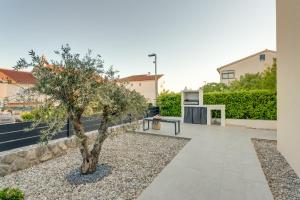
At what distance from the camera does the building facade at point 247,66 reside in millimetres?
22844

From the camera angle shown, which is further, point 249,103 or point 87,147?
point 249,103

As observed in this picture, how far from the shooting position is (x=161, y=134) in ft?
28.5

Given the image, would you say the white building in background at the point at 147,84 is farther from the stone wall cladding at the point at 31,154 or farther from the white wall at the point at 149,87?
the stone wall cladding at the point at 31,154

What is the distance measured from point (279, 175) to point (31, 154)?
660 centimetres

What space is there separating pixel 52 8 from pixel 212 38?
10.2 metres

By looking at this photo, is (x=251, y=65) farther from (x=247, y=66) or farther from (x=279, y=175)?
(x=279, y=175)

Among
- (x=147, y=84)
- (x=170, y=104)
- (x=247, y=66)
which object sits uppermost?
(x=247, y=66)

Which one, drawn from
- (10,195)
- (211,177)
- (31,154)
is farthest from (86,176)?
(211,177)

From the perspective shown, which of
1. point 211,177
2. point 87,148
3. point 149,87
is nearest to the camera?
point 211,177

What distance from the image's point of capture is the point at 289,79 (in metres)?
5.16

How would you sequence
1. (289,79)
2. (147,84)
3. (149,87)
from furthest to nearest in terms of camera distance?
(147,84) < (149,87) < (289,79)

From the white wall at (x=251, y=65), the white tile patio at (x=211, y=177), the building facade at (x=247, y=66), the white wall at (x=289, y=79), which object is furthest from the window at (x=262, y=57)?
the white tile patio at (x=211, y=177)

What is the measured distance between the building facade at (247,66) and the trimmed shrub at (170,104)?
14.8 m

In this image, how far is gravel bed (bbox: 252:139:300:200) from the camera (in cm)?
345
